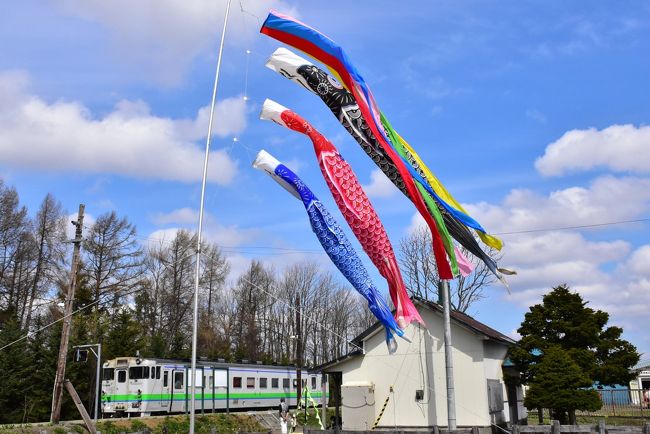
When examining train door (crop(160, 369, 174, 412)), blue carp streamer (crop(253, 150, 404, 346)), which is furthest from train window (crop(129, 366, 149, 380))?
blue carp streamer (crop(253, 150, 404, 346))

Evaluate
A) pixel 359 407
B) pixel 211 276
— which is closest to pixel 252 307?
pixel 211 276

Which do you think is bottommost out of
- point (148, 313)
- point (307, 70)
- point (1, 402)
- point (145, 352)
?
point (1, 402)

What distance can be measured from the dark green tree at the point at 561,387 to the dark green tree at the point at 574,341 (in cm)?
39

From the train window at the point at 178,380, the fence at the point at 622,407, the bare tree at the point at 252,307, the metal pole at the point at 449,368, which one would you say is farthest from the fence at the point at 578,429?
the bare tree at the point at 252,307

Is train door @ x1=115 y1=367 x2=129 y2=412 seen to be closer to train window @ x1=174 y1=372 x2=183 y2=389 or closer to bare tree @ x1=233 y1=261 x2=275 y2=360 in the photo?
train window @ x1=174 y1=372 x2=183 y2=389

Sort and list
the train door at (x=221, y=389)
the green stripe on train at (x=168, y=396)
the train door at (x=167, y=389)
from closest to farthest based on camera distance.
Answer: the green stripe on train at (x=168, y=396) → the train door at (x=167, y=389) → the train door at (x=221, y=389)

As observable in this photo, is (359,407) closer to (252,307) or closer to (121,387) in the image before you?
(121,387)

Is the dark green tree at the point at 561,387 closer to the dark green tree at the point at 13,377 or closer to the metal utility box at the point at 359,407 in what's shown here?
the metal utility box at the point at 359,407

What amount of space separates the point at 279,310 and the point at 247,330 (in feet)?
16.4

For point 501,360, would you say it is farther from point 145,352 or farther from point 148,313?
point 148,313

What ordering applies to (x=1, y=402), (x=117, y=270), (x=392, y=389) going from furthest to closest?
(x=117, y=270), (x=1, y=402), (x=392, y=389)

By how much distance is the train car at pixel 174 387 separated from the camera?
31.0 m

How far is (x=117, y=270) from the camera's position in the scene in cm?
5047

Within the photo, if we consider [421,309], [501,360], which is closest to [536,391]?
[501,360]
